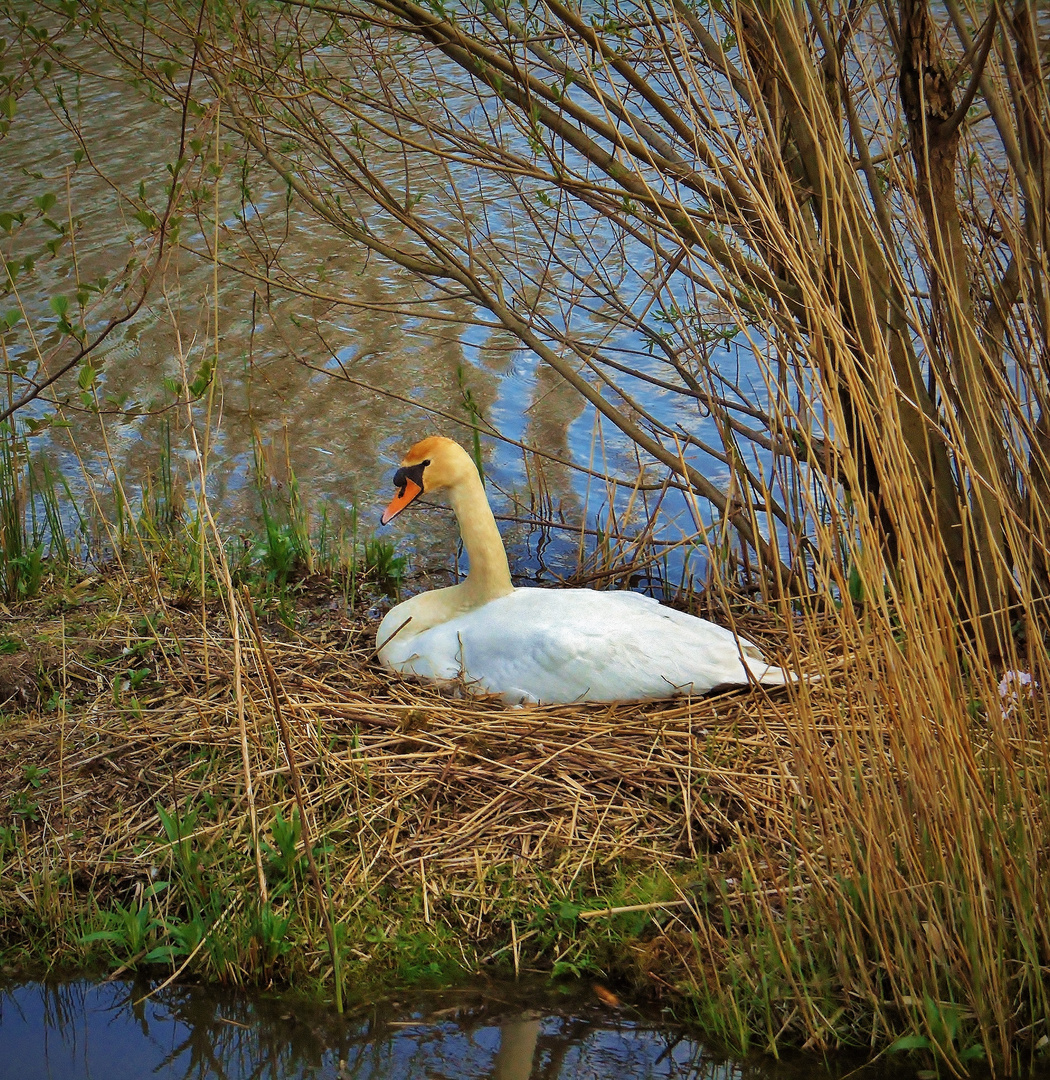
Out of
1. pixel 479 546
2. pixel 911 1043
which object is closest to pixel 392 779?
pixel 479 546

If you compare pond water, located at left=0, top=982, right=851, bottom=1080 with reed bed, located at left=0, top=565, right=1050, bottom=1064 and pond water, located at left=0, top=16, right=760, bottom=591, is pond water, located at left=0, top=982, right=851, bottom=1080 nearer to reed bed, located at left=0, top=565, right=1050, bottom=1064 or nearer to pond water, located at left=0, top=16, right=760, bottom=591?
reed bed, located at left=0, top=565, right=1050, bottom=1064

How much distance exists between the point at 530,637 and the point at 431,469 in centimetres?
82

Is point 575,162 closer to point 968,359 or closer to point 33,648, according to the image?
point 33,648

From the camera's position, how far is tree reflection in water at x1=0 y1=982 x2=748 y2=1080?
2930 mm

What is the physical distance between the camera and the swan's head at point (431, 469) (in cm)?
461

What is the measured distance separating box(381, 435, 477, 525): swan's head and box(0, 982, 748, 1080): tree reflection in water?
196 centimetres

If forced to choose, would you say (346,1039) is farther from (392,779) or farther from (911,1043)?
(911,1043)

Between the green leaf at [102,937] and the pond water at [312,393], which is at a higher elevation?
the pond water at [312,393]

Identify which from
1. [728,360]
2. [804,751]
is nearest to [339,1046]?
[804,751]

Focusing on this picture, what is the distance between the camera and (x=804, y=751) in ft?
9.04

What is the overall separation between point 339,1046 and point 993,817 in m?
1.61

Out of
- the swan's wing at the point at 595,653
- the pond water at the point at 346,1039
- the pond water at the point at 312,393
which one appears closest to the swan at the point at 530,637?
the swan's wing at the point at 595,653

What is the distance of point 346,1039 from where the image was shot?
3029 millimetres

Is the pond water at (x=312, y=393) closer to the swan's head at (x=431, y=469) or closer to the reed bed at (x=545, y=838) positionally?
the swan's head at (x=431, y=469)
